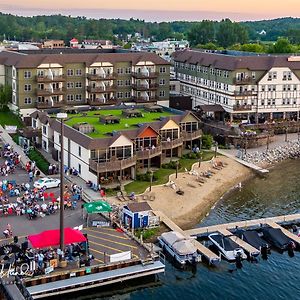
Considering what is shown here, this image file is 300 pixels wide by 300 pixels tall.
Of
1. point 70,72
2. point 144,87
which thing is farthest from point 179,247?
point 144,87

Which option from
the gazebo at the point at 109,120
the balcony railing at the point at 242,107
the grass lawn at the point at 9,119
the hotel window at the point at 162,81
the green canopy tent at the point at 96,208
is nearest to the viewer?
the green canopy tent at the point at 96,208

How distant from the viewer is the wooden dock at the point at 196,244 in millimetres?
44828

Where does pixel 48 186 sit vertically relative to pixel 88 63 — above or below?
below

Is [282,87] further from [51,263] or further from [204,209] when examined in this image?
[51,263]

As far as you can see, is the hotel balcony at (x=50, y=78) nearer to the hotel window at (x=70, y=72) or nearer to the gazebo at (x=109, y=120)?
the hotel window at (x=70, y=72)

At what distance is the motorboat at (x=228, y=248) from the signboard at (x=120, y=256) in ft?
28.1

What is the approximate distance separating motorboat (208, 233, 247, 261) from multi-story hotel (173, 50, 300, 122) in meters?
46.4

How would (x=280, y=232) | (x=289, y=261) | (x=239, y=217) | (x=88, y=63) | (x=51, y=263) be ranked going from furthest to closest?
1. (x=88, y=63)
2. (x=239, y=217)
3. (x=280, y=232)
4. (x=289, y=261)
5. (x=51, y=263)

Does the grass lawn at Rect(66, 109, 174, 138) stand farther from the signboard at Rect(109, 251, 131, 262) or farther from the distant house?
the signboard at Rect(109, 251, 131, 262)

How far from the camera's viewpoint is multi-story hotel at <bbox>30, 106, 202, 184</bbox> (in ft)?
198

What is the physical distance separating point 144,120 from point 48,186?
19296 millimetres

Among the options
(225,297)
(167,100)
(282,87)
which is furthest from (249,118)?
(225,297)

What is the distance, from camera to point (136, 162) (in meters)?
63.4

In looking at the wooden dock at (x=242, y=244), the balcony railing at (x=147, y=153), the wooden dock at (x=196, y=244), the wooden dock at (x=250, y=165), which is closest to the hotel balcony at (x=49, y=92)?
the wooden dock at (x=250, y=165)
